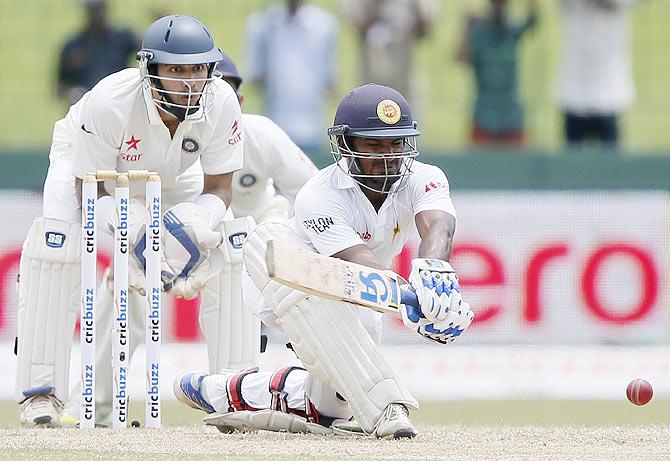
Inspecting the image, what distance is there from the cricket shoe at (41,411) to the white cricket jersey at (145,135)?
81 cm

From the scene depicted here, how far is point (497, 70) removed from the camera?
9.87 meters

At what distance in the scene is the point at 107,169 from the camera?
523cm

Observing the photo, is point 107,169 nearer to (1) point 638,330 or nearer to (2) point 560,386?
(2) point 560,386

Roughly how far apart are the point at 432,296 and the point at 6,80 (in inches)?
267

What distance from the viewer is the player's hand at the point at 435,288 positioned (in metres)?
4.43

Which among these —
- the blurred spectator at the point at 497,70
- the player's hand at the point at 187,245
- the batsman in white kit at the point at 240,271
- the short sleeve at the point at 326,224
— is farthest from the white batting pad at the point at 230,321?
the blurred spectator at the point at 497,70

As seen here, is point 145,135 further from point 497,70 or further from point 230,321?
point 497,70

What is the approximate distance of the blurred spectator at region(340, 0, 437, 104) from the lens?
10.1 m

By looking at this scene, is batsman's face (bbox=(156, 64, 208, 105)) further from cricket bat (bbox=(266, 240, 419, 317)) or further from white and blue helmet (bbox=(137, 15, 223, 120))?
cricket bat (bbox=(266, 240, 419, 317))

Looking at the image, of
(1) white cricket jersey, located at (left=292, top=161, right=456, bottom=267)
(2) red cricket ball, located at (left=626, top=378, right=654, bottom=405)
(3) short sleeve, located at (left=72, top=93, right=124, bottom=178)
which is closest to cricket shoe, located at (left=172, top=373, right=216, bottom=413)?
(1) white cricket jersey, located at (left=292, top=161, right=456, bottom=267)

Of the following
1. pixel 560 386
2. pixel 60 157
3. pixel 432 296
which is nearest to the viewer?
pixel 432 296

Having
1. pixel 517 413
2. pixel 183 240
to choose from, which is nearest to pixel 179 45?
pixel 183 240

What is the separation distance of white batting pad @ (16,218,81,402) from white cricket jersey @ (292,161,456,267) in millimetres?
963

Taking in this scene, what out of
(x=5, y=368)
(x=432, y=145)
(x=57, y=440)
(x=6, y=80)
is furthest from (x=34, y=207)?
(x=57, y=440)
